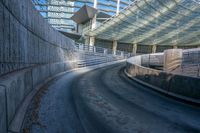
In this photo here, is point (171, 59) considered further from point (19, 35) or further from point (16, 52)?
point (16, 52)

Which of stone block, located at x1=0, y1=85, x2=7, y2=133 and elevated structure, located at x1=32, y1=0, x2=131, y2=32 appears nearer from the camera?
stone block, located at x1=0, y1=85, x2=7, y2=133

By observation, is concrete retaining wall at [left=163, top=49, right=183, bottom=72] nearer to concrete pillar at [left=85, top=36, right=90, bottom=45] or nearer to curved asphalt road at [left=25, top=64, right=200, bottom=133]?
curved asphalt road at [left=25, top=64, right=200, bottom=133]

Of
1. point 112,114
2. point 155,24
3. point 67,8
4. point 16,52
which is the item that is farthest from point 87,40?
point 112,114

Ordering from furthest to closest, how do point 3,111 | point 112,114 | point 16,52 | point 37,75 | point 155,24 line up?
point 155,24 < point 37,75 < point 16,52 < point 112,114 < point 3,111

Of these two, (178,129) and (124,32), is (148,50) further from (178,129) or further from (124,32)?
(178,129)

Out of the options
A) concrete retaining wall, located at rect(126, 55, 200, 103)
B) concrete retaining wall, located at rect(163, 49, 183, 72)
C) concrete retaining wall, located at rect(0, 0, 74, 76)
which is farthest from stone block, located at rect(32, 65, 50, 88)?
concrete retaining wall, located at rect(163, 49, 183, 72)

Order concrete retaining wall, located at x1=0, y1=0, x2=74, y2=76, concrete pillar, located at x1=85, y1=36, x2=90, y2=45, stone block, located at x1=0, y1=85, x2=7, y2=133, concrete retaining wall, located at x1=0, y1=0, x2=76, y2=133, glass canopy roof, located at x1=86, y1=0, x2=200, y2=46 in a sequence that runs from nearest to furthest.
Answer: stone block, located at x1=0, y1=85, x2=7, y2=133 < concrete retaining wall, located at x1=0, y1=0, x2=76, y2=133 < concrete retaining wall, located at x1=0, y1=0, x2=74, y2=76 < glass canopy roof, located at x1=86, y1=0, x2=200, y2=46 < concrete pillar, located at x1=85, y1=36, x2=90, y2=45

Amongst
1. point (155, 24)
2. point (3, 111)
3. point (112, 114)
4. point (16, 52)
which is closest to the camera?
point (3, 111)

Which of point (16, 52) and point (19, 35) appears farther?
point (19, 35)

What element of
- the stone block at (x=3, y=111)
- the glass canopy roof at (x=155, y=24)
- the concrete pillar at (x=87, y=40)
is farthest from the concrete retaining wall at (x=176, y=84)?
the concrete pillar at (x=87, y=40)

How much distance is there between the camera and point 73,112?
6.43 m

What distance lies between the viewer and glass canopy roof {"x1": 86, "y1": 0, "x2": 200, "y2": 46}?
40.3 metres

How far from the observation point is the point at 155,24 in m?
50.1

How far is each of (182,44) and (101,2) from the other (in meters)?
41.2
